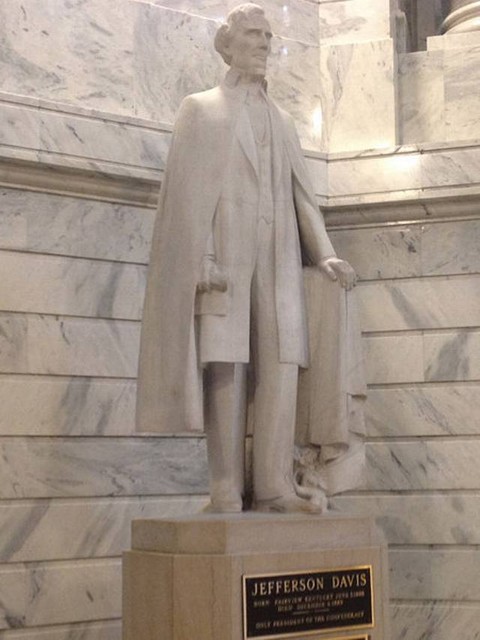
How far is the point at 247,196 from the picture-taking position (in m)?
5.90

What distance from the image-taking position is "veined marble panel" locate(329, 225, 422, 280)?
25.9 ft

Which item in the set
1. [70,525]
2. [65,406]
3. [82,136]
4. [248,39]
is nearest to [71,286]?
[65,406]

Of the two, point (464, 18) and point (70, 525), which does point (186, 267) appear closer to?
point (70, 525)

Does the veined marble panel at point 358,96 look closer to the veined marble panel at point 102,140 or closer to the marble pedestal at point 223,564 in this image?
the veined marble panel at point 102,140

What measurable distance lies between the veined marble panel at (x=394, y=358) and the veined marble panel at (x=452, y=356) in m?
0.06

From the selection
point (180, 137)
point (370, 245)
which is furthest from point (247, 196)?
point (370, 245)

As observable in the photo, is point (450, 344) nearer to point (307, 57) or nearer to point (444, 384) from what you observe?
point (444, 384)

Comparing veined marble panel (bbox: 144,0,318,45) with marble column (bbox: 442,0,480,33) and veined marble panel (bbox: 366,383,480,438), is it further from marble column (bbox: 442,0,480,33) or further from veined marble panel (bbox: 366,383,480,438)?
veined marble panel (bbox: 366,383,480,438)

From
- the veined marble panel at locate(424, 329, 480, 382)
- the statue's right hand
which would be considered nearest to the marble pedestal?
the statue's right hand

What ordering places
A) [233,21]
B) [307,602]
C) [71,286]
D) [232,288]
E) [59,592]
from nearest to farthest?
[307,602] → [232,288] → [233,21] → [59,592] → [71,286]

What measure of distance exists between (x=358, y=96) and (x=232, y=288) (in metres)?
2.90

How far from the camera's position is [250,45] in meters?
6.04

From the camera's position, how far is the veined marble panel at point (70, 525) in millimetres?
6766

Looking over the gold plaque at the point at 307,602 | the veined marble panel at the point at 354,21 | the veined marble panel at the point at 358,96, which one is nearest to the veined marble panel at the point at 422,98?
the veined marble panel at the point at 358,96
